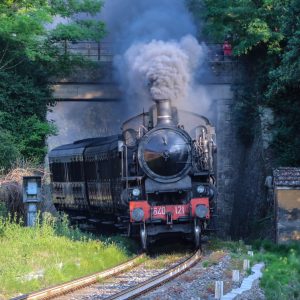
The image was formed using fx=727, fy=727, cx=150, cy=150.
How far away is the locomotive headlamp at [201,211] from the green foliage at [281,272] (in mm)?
1442

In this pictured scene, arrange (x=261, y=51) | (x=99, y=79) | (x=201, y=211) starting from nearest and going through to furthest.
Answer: (x=201, y=211)
(x=261, y=51)
(x=99, y=79)

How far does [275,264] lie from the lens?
42.6ft

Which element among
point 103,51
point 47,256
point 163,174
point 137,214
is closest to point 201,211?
point 163,174

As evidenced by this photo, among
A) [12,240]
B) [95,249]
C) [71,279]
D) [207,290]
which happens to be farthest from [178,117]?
[207,290]

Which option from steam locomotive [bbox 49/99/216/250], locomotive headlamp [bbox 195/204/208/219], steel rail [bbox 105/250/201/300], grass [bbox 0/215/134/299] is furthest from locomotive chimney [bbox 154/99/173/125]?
steel rail [bbox 105/250/201/300]

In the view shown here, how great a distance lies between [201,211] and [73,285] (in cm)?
478

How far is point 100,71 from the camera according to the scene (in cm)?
2778

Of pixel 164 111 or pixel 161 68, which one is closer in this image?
pixel 164 111

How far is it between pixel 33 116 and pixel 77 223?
18.3ft

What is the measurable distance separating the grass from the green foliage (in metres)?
3.09

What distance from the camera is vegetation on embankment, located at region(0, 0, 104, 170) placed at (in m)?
24.1

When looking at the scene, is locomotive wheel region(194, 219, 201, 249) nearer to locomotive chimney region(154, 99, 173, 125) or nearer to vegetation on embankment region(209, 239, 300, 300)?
vegetation on embankment region(209, 239, 300, 300)

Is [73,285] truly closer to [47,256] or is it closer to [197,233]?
[47,256]

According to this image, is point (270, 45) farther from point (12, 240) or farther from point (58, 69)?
point (12, 240)
